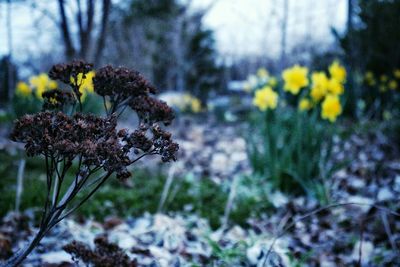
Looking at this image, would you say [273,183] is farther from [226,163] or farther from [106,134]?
[106,134]

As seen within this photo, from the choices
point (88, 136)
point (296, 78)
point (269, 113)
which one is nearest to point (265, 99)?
point (269, 113)

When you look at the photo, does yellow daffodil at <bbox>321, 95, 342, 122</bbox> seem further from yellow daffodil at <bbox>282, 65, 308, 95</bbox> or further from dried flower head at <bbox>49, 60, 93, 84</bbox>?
dried flower head at <bbox>49, 60, 93, 84</bbox>

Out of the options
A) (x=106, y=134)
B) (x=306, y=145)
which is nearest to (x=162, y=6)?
(x=306, y=145)

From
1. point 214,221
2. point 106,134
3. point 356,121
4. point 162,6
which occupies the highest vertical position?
point 162,6

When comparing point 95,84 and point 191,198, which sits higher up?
point 191,198

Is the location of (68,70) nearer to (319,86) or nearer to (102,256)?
(102,256)

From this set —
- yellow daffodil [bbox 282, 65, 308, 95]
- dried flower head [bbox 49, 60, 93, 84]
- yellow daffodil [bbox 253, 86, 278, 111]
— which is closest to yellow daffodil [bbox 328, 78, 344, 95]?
yellow daffodil [bbox 282, 65, 308, 95]
